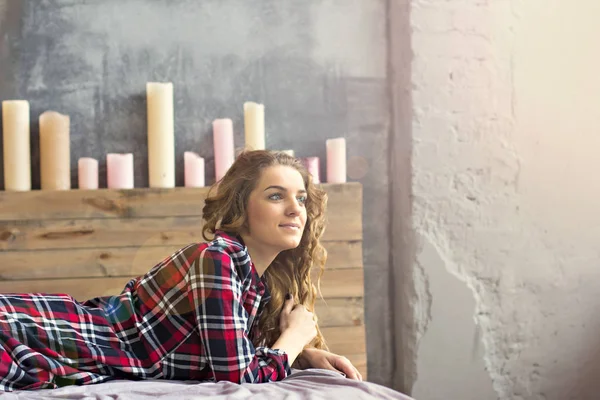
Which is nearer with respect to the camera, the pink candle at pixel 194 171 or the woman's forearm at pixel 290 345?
the woman's forearm at pixel 290 345

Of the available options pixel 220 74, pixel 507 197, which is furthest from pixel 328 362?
pixel 220 74

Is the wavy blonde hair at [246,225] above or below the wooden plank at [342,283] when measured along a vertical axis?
above

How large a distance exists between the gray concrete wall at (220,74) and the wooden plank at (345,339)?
0.65 ft

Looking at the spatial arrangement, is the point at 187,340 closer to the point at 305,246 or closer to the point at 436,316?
the point at 305,246

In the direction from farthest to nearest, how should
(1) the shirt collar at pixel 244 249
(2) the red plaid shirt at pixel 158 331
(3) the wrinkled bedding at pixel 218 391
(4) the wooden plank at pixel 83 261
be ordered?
(4) the wooden plank at pixel 83 261 < (1) the shirt collar at pixel 244 249 < (2) the red plaid shirt at pixel 158 331 < (3) the wrinkled bedding at pixel 218 391

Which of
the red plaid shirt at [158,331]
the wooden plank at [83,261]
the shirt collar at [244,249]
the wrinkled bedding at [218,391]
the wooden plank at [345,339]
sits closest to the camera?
the wrinkled bedding at [218,391]

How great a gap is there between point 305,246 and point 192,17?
4.36ft

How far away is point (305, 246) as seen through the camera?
5.65 ft

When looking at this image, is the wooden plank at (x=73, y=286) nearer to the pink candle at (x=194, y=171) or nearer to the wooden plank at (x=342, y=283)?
the pink candle at (x=194, y=171)

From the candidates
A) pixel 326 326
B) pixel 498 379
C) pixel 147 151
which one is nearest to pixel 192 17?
pixel 147 151

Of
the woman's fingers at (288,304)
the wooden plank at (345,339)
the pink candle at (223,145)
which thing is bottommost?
the wooden plank at (345,339)

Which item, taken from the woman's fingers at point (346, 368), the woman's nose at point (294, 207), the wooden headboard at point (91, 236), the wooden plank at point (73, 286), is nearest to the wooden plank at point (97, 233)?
the wooden headboard at point (91, 236)

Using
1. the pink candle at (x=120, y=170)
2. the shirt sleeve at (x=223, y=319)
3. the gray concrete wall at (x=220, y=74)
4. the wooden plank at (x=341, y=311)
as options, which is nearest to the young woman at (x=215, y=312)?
the shirt sleeve at (x=223, y=319)

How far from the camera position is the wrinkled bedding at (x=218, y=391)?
129cm
